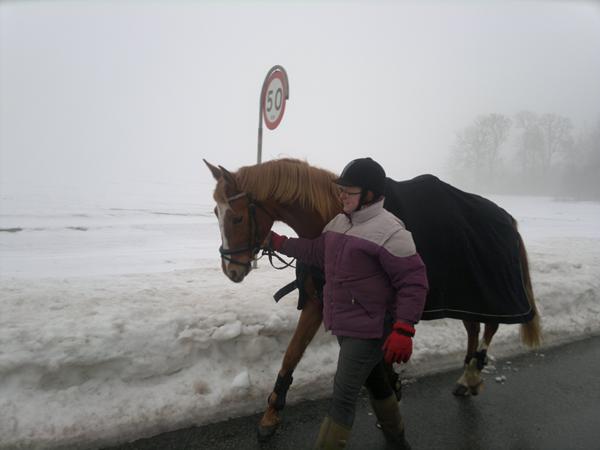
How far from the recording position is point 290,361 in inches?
105

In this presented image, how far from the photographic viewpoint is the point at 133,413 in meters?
2.58

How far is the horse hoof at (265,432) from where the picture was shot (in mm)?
2479

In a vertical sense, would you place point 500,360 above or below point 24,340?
below

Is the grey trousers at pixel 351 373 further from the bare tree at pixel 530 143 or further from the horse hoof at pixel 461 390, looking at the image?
the bare tree at pixel 530 143

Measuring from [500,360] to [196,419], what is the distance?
320 cm

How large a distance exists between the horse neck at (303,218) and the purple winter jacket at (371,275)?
0.52 metres

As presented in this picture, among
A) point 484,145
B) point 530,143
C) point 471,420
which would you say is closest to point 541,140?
point 530,143

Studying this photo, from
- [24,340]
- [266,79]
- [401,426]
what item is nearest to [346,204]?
[401,426]

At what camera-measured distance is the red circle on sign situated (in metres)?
4.93

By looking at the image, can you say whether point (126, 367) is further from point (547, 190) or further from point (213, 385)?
point (547, 190)

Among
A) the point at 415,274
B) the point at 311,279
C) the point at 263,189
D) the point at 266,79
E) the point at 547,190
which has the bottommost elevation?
the point at 547,190

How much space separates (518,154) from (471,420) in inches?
2077

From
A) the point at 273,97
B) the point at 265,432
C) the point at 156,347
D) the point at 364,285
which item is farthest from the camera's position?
the point at 273,97

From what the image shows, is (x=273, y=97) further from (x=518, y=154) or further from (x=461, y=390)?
(x=518, y=154)
